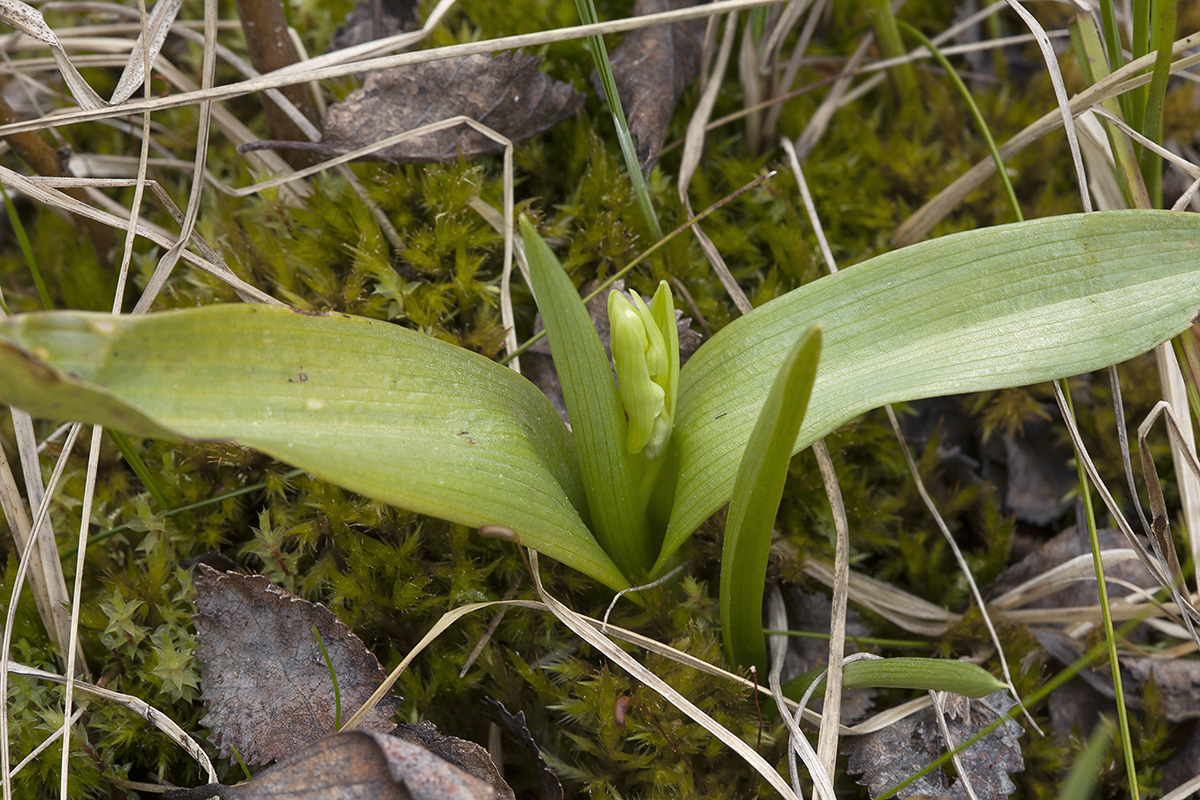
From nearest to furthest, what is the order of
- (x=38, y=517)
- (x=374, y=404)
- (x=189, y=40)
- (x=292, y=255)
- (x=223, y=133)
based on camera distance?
(x=374, y=404) → (x=38, y=517) → (x=292, y=255) → (x=223, y=133) → (x=189, y=40)

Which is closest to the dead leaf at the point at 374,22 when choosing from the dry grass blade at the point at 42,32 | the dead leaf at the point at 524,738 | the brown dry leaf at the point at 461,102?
the brown dry leaf at the point at 461,102

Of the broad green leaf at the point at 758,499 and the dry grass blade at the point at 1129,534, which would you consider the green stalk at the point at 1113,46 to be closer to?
the dry grass blade at the point at 1129,534

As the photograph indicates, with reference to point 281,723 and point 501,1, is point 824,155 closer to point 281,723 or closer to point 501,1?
point 501,1

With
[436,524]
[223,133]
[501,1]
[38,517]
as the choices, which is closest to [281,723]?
[436,524]

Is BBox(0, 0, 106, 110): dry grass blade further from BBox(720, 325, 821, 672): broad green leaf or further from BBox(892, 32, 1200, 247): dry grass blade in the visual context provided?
BBox(892, 32, 1200, 247): dry grass blade

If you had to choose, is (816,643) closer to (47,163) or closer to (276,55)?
(276,55)

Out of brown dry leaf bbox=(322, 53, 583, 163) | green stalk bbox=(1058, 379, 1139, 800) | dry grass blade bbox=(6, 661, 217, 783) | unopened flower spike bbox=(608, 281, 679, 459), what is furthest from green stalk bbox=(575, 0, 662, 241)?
dry grass blade bbox=(6, 661, 217, 783)

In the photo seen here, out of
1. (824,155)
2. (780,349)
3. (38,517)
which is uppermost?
(824,155)
